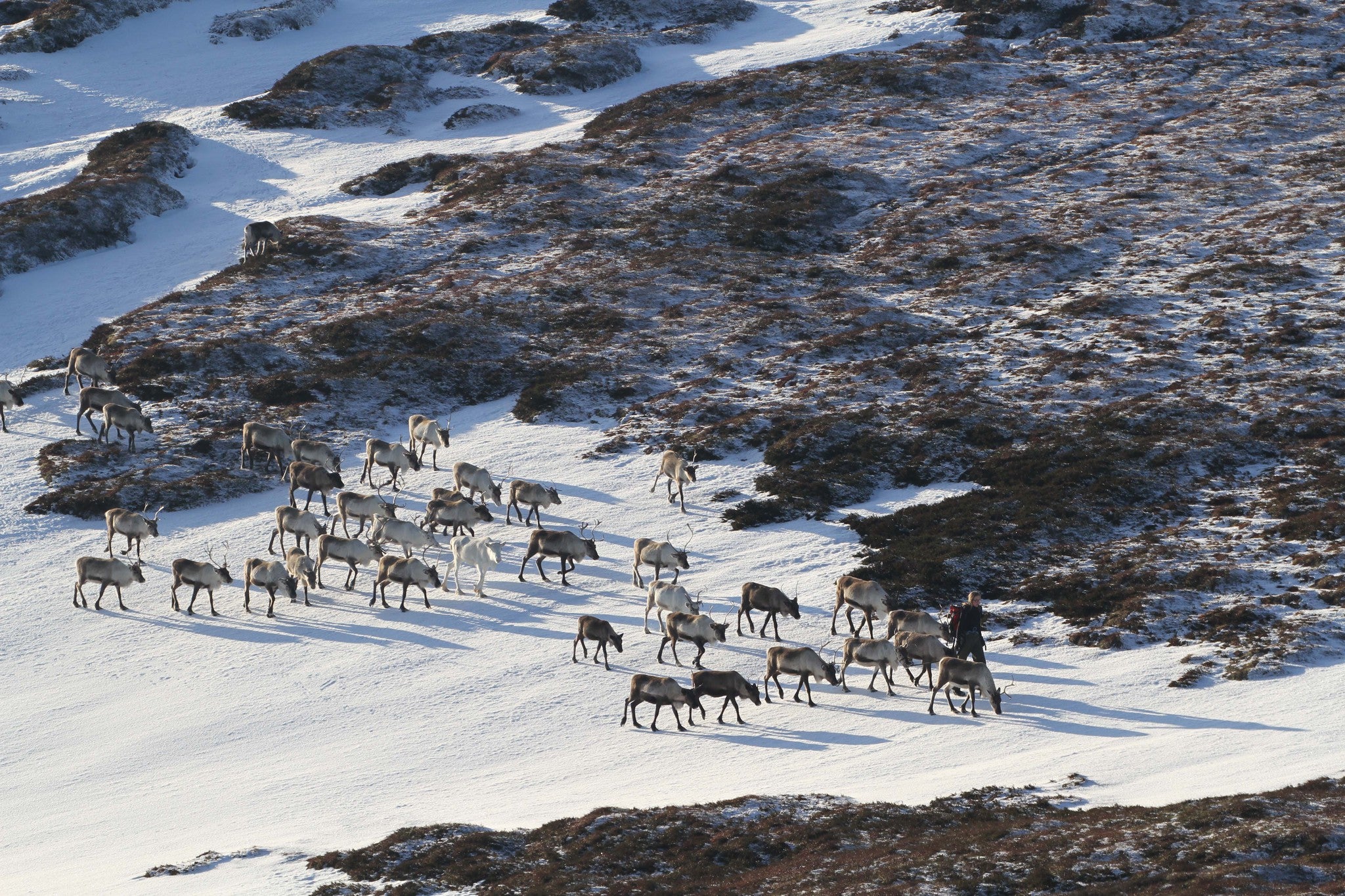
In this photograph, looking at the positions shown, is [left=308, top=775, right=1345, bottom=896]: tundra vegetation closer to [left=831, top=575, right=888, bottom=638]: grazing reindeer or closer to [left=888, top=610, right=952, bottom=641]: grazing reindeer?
[left=888, top=610, right=952, bottom=641]: grazing reindeer

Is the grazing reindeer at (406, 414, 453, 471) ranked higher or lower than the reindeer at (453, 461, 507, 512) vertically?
higher

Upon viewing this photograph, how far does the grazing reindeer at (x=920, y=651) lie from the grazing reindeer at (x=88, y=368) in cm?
3205

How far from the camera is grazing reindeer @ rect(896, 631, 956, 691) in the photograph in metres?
25.6

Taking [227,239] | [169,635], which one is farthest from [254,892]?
[227,239]

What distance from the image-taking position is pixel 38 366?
47.6 m

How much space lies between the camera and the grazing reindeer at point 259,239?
59312 mm

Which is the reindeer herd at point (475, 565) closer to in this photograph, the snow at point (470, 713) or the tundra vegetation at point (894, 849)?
the snow at point (470, 713)

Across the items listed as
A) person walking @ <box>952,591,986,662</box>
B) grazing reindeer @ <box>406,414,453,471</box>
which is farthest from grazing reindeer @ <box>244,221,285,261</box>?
person walking @ <box>952,591,986,662</box>

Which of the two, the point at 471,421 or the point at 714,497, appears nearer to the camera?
the point at 714,497

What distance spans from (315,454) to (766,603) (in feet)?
56.4

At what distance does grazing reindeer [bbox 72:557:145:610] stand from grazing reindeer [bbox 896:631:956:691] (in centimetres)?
2006

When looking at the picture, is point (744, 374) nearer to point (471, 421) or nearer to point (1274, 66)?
point (471, 421)

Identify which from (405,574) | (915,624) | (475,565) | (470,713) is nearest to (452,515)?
(475,565)

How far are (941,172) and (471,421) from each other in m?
38.2
